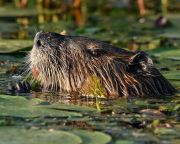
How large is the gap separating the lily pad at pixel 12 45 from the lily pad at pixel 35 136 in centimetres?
418

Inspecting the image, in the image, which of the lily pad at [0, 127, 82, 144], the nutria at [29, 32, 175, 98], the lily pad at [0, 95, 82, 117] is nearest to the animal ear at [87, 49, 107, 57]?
the nutria at [29, 32, 175, 98]

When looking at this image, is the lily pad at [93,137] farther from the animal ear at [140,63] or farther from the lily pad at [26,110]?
the animal ear at [140,63]

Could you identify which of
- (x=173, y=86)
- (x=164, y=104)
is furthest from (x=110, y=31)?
(x=164, y=104)

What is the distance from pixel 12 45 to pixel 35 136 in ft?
16.7

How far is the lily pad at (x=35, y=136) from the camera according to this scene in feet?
16.6

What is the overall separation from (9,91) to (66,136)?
2238 mm

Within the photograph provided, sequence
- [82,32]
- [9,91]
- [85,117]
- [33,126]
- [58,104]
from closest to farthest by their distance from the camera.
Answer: [33,126], [85,117], [58,104], [9,91], [82,32]

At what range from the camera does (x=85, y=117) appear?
603cm

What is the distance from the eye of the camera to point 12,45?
10203 millimetres

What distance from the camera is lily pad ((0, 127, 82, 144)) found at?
199 inches

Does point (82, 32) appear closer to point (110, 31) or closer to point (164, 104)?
point (110, 31)


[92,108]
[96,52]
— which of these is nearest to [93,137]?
[92,108]

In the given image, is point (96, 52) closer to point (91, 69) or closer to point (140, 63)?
point (91, 69)

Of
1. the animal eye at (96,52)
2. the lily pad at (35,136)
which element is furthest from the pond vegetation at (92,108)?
the animal eye at (96,52)
